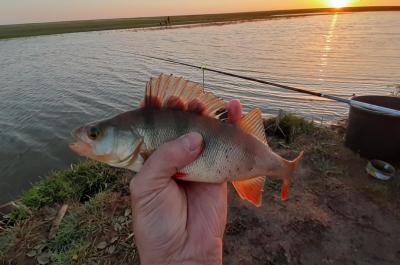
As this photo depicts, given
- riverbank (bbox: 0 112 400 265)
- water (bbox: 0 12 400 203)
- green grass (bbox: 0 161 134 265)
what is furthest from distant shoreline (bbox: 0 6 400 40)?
riverbank (bbox: 0 112 400 265)

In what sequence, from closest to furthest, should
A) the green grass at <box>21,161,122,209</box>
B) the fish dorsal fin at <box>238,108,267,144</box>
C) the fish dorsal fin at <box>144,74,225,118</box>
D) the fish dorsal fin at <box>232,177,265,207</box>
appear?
the fish dorsal fin at <box>144,74,225,118</box>, the fish dorsal fin at <box>238,108,267,144</box>, the fish dorsal fin at <box>232,177,265,207</box>, the green grass at <box>21,161,122,209</box>

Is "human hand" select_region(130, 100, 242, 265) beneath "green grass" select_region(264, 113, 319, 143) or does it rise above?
above

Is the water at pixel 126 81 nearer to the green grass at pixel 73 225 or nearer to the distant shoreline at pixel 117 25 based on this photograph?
the green grass at pixel 73 225

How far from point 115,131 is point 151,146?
11.4 inches

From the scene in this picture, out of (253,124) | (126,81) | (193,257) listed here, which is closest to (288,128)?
(253,124)

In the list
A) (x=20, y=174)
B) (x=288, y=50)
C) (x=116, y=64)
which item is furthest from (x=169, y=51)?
(x=20, y=174)

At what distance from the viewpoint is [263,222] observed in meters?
5.22

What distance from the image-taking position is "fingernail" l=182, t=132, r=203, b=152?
7.73 feet

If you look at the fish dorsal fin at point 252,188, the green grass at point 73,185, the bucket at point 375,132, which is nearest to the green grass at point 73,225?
the green grass at point 73,185

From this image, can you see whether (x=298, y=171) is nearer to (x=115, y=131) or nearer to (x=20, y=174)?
(x=115, y=131)

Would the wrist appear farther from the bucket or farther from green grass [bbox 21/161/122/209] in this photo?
the bucket

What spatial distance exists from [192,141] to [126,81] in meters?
15.7

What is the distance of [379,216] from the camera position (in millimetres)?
5340

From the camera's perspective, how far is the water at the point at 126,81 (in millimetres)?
10617
